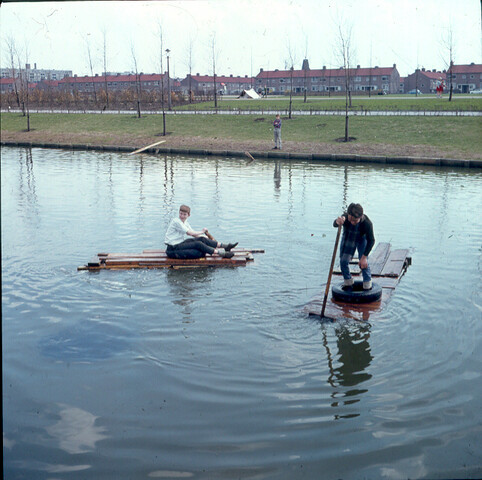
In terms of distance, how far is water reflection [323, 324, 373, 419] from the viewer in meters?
6.33

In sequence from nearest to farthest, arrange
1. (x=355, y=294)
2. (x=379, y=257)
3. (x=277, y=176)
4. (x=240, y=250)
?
(x=355, y=294), (x=379, y=257), (x=240, y=250), (x=277, y=176)

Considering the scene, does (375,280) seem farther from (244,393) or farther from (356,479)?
(356,479)

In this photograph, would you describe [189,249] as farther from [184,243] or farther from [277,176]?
[277,176]

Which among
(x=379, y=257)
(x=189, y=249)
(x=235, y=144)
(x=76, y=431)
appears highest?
(x=235, y=144)

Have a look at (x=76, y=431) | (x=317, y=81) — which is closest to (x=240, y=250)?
(x=76, y=431)

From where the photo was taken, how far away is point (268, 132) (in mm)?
37438

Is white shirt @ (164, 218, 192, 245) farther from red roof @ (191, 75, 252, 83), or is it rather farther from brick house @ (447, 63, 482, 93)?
red roof @ (191, 75, 252, 83)

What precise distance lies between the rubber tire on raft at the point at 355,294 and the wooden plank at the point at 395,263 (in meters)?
1.16

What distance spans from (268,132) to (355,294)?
29.5 m

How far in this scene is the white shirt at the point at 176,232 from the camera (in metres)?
11.0

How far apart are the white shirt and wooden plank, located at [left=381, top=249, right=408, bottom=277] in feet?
12.3

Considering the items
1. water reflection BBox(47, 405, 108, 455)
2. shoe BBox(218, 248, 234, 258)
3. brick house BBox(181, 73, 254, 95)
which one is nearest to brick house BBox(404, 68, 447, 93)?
brick house BBox(181, 73, 254, 95)

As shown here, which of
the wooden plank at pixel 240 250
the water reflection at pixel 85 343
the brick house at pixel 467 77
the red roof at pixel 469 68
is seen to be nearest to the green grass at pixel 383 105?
the wooden plank at pixel 240 250

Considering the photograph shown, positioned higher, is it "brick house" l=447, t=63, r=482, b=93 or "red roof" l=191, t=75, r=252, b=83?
"red roof" l=191, t=75, r=252, b=83
